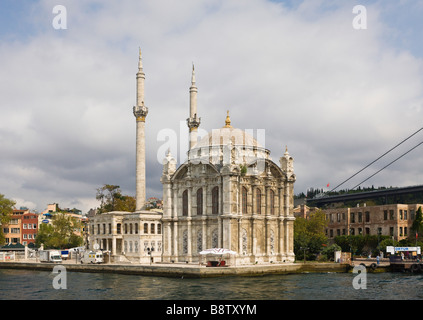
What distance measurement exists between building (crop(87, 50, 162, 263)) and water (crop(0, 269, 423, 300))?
597 inches

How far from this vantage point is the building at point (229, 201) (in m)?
63.3

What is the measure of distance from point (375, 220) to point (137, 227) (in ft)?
142

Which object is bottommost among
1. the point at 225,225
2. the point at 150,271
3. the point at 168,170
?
the point at 150,271

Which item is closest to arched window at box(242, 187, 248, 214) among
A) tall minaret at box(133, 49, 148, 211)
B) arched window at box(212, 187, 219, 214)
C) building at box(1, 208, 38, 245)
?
arched window at box(212, 187, 219, 214)

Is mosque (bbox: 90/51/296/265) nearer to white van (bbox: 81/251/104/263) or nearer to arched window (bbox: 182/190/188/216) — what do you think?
arched window (bbox: 182/190/188/216)

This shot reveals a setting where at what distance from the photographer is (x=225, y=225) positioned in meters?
62.5

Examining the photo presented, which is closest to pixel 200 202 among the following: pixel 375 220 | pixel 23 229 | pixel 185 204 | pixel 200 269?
pixel 185 204

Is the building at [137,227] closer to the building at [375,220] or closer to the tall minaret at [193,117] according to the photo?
the tall minaret at [193,117]

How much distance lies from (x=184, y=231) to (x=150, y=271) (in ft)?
34.2

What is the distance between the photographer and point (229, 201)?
62250 mm

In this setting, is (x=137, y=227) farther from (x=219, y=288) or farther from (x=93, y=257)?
(x=219, y=288)
